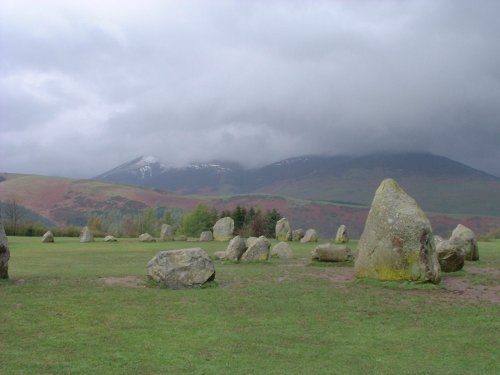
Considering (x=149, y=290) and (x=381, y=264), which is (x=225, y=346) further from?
(x=381, y=264)

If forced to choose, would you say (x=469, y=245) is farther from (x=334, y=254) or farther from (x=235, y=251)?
(x=235, y=251)

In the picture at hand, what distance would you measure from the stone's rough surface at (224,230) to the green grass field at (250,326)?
99.3 ft

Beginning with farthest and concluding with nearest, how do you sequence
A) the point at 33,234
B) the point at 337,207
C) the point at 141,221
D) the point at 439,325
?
1. the point at 337,207
2. the point at 141,221
3. the point at 33,234
4. the point at 439,325

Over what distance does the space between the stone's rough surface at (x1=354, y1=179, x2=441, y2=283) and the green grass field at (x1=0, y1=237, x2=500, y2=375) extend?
22.9 inches

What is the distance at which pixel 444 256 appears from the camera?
21.4 metres

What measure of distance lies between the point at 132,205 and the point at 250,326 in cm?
12066

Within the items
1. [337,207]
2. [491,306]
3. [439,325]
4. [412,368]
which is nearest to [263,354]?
[412,368]

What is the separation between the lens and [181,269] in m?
17.7

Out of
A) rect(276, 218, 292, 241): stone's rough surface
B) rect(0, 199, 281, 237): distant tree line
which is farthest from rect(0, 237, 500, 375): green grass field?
rect(0, 199, 281, 237): distant tree line

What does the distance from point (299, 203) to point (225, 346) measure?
11767 cm

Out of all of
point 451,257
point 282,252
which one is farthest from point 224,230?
point 451,257

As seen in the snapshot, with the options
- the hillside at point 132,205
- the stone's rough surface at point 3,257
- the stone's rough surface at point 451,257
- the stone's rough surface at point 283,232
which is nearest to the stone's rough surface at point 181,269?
the stone's rough surface at point 3,257

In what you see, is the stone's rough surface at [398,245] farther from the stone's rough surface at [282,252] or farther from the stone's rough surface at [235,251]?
the stone's rough surface at [282,252]

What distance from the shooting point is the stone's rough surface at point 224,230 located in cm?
5053
